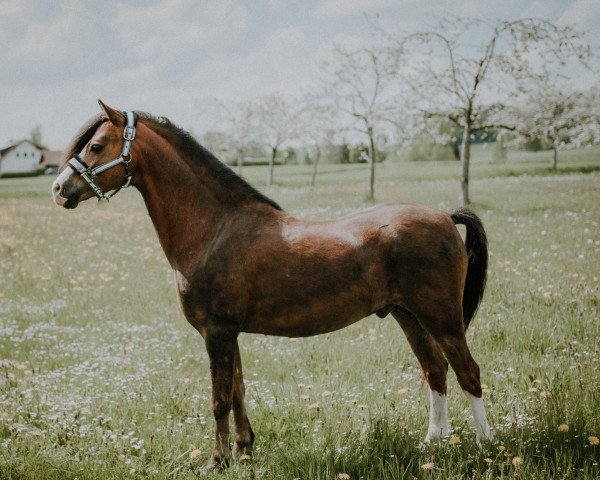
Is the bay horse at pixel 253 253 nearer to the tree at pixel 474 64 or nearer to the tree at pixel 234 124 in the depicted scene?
the tree at pixel 474 64

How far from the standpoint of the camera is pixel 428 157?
58844 mm

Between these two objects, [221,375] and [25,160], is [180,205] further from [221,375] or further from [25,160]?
[25,160]

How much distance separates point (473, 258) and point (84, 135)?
302cm

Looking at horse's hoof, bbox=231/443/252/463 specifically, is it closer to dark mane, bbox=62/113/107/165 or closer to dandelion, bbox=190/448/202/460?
dandelion, bbox=190/448/202/460

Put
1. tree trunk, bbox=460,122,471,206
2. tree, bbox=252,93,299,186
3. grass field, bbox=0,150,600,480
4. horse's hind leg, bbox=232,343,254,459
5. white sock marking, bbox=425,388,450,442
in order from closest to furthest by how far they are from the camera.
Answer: grass field, bbox=0,150,600,480 → horse's hind leg, bbox=232,343,254,459 → white sock marking, bbox=425,388,450,442 → tree trunk, bbox=460,122,471,206 → tree, bbox=252,93,299,186

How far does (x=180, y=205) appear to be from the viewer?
11.3 ft

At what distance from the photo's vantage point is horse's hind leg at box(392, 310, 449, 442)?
3705mm

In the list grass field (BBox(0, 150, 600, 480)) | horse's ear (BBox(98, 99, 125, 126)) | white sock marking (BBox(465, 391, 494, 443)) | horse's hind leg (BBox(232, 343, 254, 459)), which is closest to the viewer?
horse's ear (BBox(98, 99, 125, 126))

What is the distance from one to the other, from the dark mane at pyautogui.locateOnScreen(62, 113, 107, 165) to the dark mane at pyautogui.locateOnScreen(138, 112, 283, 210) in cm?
28

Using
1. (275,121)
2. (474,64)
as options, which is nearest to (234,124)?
(275,121)

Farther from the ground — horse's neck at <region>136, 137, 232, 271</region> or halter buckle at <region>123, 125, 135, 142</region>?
halter buckle at <region>123, 125, 135, 142</region>

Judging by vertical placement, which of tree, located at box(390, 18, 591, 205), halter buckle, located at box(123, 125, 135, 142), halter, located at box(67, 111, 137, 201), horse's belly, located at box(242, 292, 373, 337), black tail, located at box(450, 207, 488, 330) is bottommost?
horse's belly, located at box(242, 292, 373, 337)

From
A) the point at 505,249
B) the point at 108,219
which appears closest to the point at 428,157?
the point at 108,219

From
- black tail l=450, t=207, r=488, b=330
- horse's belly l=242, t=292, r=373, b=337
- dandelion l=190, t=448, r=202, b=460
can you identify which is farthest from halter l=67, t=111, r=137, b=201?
black tail l=450, t=207, r=488, b=330
